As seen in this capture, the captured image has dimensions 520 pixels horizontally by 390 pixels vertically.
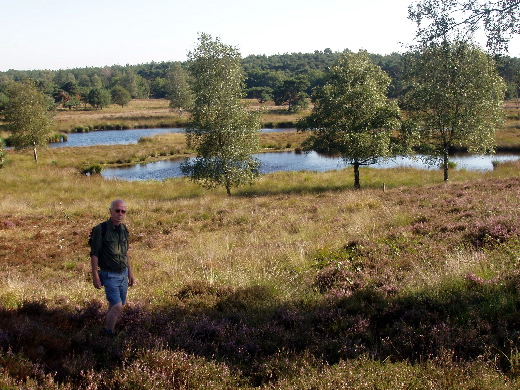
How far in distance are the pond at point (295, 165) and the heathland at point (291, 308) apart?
30.3m

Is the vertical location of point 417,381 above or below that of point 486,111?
below

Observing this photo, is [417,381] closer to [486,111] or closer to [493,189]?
[493,189]

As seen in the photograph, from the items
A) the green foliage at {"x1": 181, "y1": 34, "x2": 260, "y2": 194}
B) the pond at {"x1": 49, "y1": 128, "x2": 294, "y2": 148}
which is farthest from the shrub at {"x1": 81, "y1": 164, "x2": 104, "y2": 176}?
the pond at {"x1": 49, "y1": 128, "x2": 294, "y2": 148}

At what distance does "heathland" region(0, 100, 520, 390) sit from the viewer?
200 inches

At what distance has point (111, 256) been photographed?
22.4ft

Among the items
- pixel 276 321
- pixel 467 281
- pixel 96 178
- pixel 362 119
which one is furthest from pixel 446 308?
pixel 96 178

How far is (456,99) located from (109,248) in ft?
96.6

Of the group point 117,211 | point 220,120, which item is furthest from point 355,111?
point 117,211

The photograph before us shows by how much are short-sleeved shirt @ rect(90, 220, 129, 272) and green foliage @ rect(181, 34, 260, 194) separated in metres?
23.4

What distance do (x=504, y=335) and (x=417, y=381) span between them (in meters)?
1.81

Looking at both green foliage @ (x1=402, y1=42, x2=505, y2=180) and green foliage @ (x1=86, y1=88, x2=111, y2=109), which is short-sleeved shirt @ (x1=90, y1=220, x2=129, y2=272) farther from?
green foliage @ (x1=86, y1=88, x2=111, y2=109)

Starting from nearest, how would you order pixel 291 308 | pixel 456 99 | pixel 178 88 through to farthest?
pixel 291 308
pixel 456 99
pixel 178 88

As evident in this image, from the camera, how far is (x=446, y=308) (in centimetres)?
657

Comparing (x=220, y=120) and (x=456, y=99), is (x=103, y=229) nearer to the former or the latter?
(x=220, y=120)
